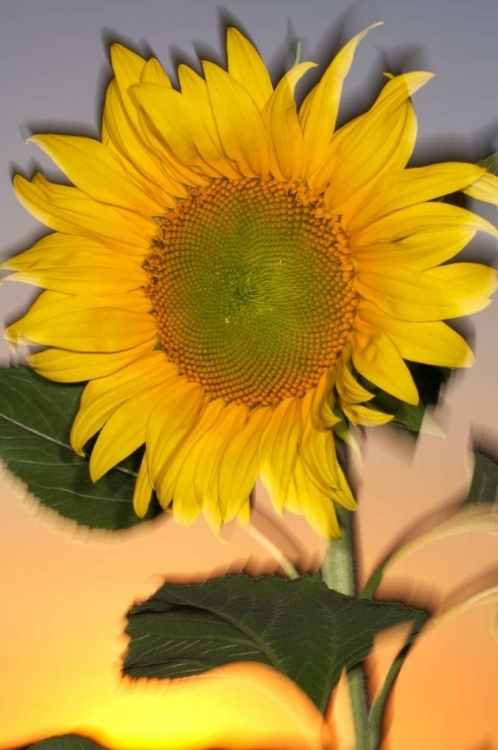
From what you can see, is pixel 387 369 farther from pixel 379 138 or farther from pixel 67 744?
pixel 67 744

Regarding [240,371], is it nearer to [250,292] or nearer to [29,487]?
[250,292]

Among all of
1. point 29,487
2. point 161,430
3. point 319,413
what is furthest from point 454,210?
point 29,487

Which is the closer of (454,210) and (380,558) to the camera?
(454,210)

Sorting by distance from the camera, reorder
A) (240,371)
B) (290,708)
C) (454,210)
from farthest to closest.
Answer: (290,708)
(240,371)
(454,210)

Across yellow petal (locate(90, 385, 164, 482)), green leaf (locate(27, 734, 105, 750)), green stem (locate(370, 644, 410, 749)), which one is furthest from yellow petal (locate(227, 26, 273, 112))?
green leaf (locate(27, 734, 105, 750))

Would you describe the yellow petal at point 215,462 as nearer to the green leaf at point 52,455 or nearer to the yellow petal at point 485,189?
the green leaf at point 52,455

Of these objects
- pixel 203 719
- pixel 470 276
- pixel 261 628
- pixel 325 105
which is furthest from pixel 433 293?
pixel 203 719
